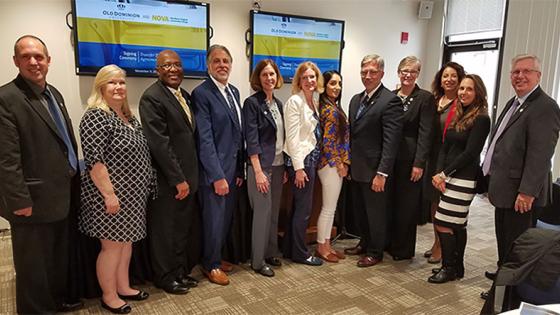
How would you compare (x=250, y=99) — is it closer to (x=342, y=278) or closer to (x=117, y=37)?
(x=342, y=278)

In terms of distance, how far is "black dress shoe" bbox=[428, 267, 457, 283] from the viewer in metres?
2.84

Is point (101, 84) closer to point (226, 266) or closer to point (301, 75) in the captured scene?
point (301, 75)

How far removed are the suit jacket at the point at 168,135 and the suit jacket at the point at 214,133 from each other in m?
0.08

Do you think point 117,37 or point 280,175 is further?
point 117,37

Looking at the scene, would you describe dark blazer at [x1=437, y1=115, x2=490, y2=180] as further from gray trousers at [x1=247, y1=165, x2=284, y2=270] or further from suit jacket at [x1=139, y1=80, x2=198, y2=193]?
suit jacket at [x1=139, y1=80, x2=198, y2=193]

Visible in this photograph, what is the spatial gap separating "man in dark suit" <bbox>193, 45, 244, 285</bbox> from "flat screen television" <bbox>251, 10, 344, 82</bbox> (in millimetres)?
2062

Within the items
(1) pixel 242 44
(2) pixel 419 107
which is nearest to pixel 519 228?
(2) pixel 419 107

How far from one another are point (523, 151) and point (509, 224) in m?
0.48

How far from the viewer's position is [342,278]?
113 inches

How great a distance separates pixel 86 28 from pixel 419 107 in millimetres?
3033

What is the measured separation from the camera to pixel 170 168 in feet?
7.79

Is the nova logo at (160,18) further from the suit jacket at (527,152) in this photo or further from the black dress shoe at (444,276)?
the black dress shoe at (444,276)

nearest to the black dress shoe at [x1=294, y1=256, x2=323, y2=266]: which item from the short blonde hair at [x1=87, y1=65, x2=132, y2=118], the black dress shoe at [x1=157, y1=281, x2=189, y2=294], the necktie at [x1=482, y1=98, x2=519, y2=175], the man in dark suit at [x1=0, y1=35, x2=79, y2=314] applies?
the black dress shoe at [x1=157, y1=281, x2=189, y2=294]

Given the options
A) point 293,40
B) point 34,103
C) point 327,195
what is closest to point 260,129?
point 327,195
